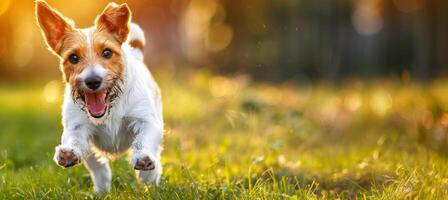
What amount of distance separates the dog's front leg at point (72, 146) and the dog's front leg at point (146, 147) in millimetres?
348

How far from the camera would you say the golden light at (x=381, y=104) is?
9.95 metres

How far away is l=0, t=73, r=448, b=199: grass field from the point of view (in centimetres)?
518

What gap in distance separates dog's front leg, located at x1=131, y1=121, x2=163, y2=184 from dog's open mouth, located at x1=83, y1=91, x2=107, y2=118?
33cm

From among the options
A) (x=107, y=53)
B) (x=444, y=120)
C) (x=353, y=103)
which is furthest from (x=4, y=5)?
(x=107, y=53)

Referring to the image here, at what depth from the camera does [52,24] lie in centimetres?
500

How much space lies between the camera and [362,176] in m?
6.03

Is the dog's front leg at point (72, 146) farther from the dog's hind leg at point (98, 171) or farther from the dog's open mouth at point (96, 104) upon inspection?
the dog's hind leg at point (98, 171)

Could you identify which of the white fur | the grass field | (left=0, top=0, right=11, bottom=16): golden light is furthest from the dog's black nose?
(left=0, top=0, right=11, bottom=16): golden light

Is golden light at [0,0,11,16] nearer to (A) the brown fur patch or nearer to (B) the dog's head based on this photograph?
(A) the brown fur patch

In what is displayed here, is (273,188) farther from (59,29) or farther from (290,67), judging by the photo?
(290,67)

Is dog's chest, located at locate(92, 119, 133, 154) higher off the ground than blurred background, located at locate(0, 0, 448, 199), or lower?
higher

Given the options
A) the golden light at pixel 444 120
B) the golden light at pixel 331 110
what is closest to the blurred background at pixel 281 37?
the golden light at pixel 331 110

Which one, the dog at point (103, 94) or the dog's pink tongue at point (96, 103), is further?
the dog's pink tongue at point (96, 103)

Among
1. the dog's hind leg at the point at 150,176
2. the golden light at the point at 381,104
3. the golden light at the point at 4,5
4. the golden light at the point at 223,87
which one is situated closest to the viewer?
the dog's hind leg at the point at 150,176
